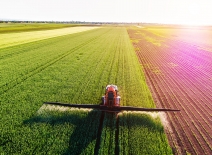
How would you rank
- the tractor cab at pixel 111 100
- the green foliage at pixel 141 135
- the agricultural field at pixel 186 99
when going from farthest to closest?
the tractor cab at pixel 111 100
the agricultural field at pixel 186 99
the green foliage at pixel 141 135

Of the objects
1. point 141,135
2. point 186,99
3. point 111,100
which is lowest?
point 186,99

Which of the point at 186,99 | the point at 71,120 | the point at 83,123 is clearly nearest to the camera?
the point at 83,123

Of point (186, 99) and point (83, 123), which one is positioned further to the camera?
point (186, 99)

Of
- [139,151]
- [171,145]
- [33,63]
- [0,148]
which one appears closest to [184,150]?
[171,145]

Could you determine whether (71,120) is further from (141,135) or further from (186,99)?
(186,99)

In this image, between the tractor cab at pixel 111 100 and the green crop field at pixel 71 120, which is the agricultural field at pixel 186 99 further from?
the tractor cab at pixel 111 100

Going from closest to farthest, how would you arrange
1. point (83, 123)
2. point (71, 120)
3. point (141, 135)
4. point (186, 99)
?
point (141, 135)
point (83, 123)
point (71, 120)
point (186, 99)

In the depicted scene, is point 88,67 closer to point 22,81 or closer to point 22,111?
point 22,81

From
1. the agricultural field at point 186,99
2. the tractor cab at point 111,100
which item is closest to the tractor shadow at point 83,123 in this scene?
the tractor cab at point 111,100

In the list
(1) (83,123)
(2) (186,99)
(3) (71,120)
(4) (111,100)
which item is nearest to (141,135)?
(4) (111,100)

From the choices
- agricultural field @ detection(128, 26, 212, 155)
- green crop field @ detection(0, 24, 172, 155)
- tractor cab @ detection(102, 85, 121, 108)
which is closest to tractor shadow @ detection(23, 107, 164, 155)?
green crop field @ detection(0, 24, 172, 155)
